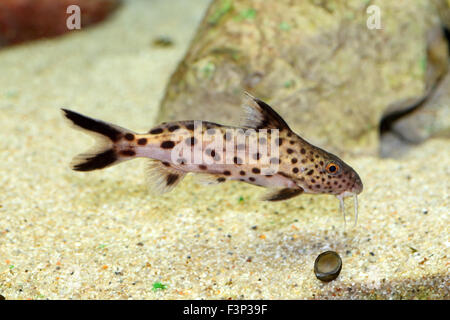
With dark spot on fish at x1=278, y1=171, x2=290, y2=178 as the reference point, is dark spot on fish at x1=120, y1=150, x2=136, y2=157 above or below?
above

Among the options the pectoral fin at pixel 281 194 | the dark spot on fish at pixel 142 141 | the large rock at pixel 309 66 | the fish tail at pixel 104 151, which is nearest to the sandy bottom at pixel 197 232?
the large rock at pixel 309 66

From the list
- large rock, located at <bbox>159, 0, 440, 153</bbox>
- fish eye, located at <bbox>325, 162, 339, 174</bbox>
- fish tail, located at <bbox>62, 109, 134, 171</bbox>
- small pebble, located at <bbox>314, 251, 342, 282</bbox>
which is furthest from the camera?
large rock, located at <bbox>159, 0, 440, 153</bbox>

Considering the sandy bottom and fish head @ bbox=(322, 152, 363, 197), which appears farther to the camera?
the sandy bottom

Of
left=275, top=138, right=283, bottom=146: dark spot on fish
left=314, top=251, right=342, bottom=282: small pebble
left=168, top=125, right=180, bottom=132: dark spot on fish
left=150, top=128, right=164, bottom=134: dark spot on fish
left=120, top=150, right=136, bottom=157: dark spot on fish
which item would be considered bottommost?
left=314, top=251, right=342, bottom=282: small pebble

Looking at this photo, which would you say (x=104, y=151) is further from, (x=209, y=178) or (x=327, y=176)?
(x=327, y=176)

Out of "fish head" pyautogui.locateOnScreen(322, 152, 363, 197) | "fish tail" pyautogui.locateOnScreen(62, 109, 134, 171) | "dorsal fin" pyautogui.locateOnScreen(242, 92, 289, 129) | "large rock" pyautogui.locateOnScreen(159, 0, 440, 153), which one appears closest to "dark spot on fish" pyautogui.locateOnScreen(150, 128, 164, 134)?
"fish tail" pyautogui.locateOnScreen(62, 109, 134, 171)

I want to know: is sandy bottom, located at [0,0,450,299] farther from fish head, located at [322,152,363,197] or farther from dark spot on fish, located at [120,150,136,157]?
dark spot on fish, located at [120,150,136,157]
